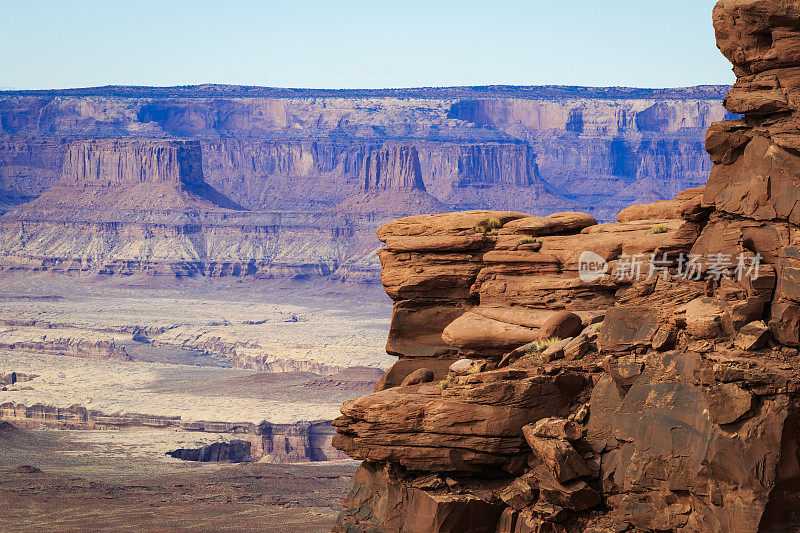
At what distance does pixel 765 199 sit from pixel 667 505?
5310 mm

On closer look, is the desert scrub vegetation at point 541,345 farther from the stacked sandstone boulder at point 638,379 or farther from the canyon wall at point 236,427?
the canyon wall at point 236,427

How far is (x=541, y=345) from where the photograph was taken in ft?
77.6

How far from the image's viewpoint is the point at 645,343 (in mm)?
21250

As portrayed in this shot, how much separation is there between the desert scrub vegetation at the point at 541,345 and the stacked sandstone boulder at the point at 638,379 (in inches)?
1.9

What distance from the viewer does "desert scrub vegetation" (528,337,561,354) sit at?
77.4ft

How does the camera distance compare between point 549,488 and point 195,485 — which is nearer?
point 549,488

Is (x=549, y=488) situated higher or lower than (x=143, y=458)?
higher

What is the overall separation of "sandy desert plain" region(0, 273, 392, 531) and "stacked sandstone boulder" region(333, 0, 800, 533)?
133ft

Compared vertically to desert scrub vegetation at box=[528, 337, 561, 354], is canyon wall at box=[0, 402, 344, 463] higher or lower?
lower

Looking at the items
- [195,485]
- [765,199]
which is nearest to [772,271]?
[765,199]

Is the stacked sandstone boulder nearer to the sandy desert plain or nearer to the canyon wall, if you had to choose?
the sandy desert plain

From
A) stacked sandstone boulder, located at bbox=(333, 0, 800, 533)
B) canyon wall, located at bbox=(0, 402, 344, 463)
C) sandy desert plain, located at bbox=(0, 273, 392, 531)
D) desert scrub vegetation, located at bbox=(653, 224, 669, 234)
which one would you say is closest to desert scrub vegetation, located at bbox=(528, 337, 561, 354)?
stacked sandstone boulder, located at bbox=(333, 0, 800, 533)

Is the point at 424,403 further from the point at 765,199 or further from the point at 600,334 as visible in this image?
the point at 765,199

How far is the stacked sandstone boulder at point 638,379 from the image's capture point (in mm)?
19531
